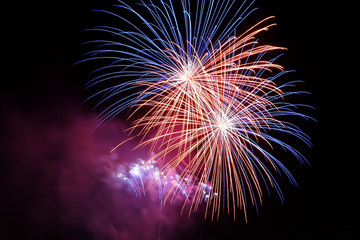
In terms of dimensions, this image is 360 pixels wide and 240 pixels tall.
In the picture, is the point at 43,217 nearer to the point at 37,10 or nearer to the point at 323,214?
the point at 37,10

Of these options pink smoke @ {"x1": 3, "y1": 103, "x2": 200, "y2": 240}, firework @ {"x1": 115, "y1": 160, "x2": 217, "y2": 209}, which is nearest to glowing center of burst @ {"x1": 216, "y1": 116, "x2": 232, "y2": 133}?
firework @ {"x1": 115, "y1": 160, "x2": 217, "y2": 209}

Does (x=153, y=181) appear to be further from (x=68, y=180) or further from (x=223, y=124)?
(x=223, y=124)

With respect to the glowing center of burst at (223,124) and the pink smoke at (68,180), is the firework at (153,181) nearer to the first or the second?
the pink smoke at (68,180)

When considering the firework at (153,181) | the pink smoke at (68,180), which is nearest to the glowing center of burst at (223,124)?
the firework at (153,181)

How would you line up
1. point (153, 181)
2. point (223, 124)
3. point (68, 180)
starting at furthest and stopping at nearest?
1. point (153, 181)
2. point (68, 180)
3. point (223, 124)

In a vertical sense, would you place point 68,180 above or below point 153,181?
below

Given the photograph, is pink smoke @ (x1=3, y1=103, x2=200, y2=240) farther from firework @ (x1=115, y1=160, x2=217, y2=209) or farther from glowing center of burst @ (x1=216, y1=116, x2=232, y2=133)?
glowing center of burst @ (x1=216, y1=116, x2=232, y2=133)

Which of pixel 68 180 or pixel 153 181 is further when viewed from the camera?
pixel 153 181

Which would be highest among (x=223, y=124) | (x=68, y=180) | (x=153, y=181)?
(x=153, y=181)

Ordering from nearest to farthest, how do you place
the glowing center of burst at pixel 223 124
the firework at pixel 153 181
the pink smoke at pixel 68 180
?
the glowing center of burst at pixel 223 124 → the pink smoke at pixel 68 180 → the firework at pixel 153 181

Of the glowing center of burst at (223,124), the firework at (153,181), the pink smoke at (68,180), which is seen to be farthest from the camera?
the firework at (153,181)

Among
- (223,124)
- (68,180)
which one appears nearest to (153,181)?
(68,180)

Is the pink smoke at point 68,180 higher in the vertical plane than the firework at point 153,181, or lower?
lower
